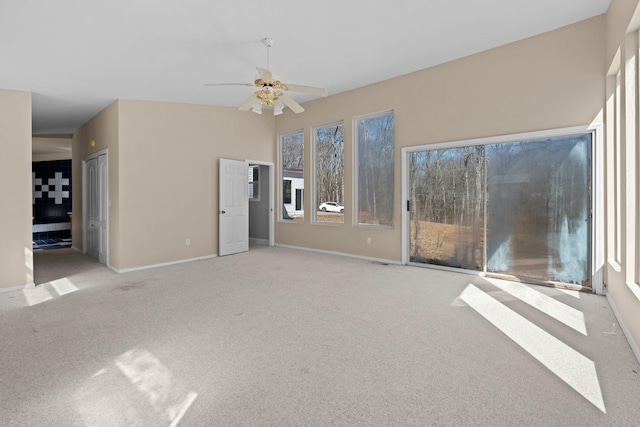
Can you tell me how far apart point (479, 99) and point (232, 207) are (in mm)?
4757

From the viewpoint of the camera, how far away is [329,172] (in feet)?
22.5

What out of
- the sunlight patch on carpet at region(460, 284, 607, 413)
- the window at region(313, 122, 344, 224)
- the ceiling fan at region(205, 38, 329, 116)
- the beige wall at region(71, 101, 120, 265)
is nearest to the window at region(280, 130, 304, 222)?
the window at region(313, 122, 344, 224)

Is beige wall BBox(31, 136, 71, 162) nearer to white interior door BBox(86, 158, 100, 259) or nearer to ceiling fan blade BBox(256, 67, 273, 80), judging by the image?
white interior door BBox(86, 158, 100, 259)

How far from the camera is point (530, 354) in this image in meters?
2.47

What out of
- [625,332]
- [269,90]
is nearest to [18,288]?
[269,90]

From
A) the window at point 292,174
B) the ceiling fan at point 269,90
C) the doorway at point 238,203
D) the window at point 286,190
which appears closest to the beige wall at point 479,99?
the window at point 292,174

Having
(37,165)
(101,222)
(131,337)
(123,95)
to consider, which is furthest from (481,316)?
(37,165)

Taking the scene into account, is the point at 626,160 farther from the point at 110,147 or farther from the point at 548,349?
the point at 110,147

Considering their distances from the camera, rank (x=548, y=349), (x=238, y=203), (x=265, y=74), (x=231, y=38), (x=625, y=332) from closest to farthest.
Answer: (x=548, y=349)
(x=625, y=332)
(x=265, y=74)
(x=231, y=38)
(x=238, y=203)

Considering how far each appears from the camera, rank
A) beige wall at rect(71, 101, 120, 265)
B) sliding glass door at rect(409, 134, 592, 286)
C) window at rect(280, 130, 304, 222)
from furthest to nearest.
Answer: window at rect(280, 130, 304, 222) < beige wall at rect(71, 101, 120, 265) < sliding glass door at rect(409, 134, 592, 286)

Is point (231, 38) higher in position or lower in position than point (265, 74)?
higher

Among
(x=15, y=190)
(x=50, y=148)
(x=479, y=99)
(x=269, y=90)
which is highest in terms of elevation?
(x=50, y=148)

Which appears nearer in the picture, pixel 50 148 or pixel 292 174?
pixel 292 174

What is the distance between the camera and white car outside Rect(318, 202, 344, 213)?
6642 mm
